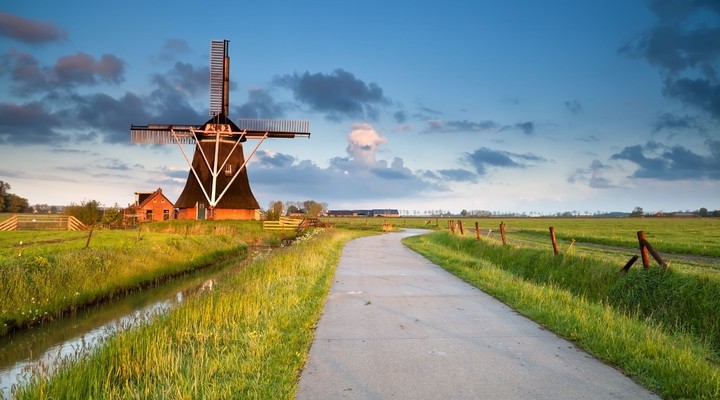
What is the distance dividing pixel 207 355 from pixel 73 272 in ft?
34.9

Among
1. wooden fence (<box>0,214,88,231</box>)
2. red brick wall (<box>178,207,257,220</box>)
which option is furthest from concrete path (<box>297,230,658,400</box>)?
wooden fence (<box>0,214,88,231</box>)

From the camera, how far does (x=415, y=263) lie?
17641 mm

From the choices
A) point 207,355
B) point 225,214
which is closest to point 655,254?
point 207,355

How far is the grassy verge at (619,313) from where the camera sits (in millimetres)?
5209

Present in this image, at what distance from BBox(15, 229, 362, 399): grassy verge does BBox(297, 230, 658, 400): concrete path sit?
1.28ft

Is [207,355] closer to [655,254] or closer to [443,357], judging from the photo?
[443,357]

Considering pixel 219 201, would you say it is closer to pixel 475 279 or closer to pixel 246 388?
pixel 475 279

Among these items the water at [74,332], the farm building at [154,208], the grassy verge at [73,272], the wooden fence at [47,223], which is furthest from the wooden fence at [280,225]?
the water at [74,332]

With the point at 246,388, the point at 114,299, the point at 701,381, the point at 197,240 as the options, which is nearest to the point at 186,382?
the point at 246,388

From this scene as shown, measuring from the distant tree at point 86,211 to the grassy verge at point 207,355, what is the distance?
151 feet

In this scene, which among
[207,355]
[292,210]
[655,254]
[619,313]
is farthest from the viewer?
[292,210]

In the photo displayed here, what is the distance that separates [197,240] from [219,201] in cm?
1485

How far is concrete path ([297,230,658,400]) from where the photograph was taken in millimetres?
4672

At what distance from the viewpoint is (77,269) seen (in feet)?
46.3
